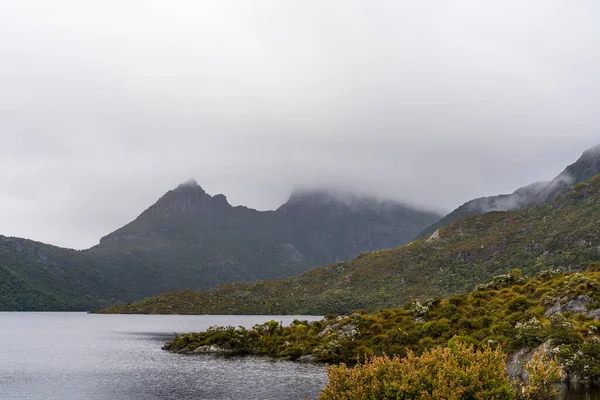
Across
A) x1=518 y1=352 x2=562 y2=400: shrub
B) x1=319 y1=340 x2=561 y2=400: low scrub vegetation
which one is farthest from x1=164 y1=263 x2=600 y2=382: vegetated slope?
x1=319 y1=340 x2=561 y2=400: low scrub vegetation

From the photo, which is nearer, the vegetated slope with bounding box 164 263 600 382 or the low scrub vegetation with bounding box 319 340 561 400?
the low scrub vegetation with bounding box 319 340 561 400

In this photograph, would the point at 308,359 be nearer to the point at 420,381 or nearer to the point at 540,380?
the point at 540,380

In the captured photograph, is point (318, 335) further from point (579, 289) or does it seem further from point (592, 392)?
point (592, 392)

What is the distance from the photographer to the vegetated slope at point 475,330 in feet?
208

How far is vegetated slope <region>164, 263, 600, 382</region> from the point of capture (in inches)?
2495

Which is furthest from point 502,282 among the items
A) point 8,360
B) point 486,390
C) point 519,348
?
point 8,360

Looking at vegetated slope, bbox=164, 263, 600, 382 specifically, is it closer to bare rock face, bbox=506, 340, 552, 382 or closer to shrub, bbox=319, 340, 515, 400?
bare rock face, bbox=506, 340, 552, 382

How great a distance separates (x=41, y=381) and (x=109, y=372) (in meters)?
12.1

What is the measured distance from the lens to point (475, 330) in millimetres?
81250

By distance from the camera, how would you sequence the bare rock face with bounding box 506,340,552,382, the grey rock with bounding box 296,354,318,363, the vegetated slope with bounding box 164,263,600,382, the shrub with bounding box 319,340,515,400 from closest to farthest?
1. the shrub with bounding box 319,340,515,400
2. the bare rock face with bounding box 506,340,552,382
3. the vegetated slope with bounding box 164,263,600,382
4. the grey rock with bounding box 296,354,318,363

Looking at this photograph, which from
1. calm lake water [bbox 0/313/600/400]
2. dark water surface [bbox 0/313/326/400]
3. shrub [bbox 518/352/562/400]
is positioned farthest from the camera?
dark water surface [bbox 0/313/326/400]

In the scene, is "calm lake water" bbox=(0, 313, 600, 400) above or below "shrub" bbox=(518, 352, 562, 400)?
below

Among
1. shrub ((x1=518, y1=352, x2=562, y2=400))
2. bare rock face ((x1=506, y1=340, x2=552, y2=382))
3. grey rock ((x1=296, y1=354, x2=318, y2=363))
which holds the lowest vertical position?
grey rock ((x1=296, y1=354, x2=318, y2=363))

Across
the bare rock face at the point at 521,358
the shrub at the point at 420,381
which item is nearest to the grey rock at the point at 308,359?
the bare rock face at the point at 521,358
